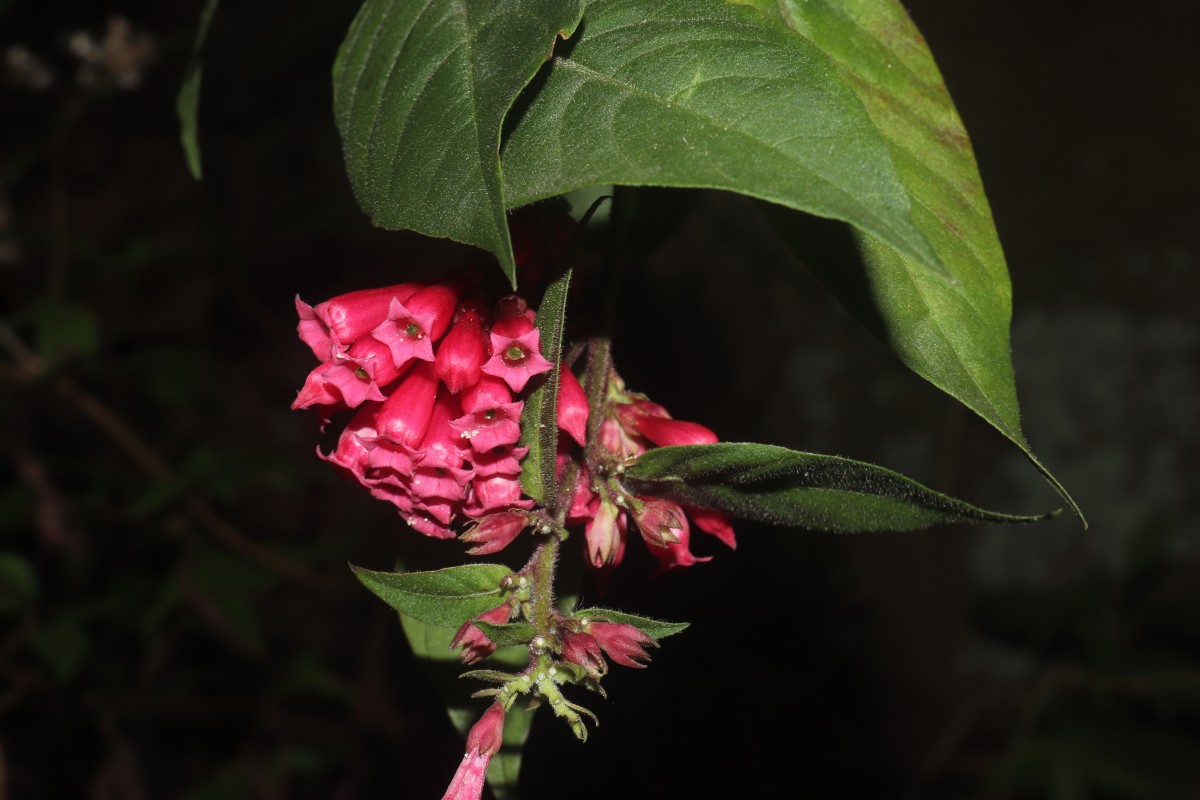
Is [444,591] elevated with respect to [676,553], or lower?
elevated

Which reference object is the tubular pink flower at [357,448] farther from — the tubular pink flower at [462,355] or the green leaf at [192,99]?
the green leaf at [192,99]

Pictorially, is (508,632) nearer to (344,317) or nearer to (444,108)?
(344,317)

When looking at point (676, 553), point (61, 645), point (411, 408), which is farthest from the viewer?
point (61, 645)

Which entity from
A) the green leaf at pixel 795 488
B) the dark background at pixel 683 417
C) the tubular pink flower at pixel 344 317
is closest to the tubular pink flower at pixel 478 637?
the green leaf at pixel 795 488

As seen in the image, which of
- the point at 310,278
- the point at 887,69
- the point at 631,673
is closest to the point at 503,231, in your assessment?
the point at 887,69

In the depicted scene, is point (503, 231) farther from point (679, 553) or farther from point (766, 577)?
point (766, 577)

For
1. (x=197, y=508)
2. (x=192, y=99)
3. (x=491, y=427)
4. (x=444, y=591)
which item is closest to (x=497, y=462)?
(x=491, y=427)

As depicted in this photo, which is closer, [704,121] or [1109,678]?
[704,121]
